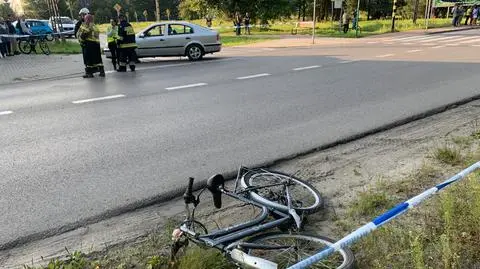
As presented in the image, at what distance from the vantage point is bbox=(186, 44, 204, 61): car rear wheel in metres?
17.5

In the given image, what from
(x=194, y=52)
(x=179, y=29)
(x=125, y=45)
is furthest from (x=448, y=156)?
(x=179, y=29)

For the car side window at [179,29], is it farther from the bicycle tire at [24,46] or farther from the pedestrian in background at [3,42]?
the bicycle tire at [24,46]

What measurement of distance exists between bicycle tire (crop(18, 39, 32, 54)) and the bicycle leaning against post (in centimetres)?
2168

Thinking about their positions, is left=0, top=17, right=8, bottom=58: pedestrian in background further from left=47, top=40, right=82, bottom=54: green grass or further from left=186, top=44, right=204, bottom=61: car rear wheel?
left=186, top=44, right=204, bottom=61: car rear wheel

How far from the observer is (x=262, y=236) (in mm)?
3094

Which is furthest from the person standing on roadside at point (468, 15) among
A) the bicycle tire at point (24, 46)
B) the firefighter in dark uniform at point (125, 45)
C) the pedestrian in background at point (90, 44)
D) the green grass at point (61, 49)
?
the pedestrian in background at point (90, 44)

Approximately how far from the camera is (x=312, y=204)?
13.2 ft

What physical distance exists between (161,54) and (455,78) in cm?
1084

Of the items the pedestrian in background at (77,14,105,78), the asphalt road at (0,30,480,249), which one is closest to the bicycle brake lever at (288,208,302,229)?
the asphalt road at (0,30,480,249)

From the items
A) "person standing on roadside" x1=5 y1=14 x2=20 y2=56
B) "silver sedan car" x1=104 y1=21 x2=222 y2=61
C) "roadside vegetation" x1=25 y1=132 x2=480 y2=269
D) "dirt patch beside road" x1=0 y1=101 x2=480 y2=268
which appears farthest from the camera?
"person standing on roadside" x1=5 y1=14 x2=20 y2=56

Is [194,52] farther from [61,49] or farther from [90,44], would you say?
[61,49]

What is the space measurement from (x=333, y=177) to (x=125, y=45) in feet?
36.2

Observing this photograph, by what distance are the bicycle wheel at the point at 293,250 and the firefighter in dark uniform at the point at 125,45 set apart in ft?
40.1

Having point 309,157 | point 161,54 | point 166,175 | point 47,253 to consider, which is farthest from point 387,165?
point 161,54
